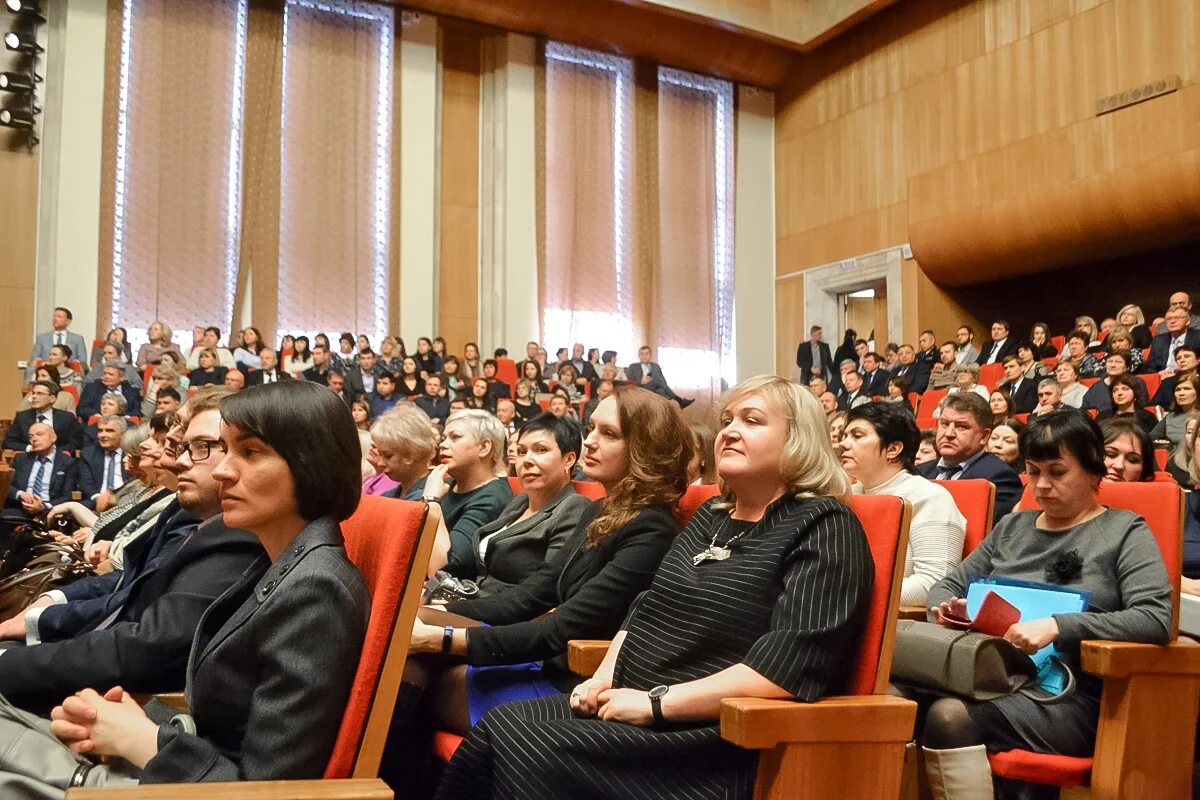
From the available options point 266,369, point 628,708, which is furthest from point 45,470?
point 628,708

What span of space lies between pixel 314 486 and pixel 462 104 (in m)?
11.1

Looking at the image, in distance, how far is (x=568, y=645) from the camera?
204cm

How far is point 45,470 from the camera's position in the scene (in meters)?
6.80

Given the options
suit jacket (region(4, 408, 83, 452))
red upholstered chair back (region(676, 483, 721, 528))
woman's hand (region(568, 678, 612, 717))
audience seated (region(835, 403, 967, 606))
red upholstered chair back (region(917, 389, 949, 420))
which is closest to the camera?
woman's hand (region(568, 678, 612, 717))

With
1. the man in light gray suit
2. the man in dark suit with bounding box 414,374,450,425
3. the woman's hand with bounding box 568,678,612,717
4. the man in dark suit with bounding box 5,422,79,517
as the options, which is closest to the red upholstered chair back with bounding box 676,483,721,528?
the woman's hand with bounding box 568,678,612,717

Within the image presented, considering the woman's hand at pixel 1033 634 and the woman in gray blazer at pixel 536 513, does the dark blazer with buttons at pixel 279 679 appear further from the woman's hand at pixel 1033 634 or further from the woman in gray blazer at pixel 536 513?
the woman's hand at pixel 1033 634

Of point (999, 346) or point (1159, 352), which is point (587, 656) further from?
point (999, 346)

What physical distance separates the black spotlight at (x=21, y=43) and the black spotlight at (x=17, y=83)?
240 mm

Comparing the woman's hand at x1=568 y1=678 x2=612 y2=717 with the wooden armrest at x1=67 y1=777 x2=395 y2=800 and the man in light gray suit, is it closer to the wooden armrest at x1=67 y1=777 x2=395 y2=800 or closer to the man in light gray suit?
the wooden armrest at x1=67 y1=777 x2=395 y2=800

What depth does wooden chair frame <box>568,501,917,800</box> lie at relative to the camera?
4.81 feet

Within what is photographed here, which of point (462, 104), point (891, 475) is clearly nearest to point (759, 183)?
point (462, 104)

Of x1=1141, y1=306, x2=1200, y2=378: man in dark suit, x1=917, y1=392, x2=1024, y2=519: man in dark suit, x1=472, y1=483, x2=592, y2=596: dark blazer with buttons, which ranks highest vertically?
x1=1141, y1=306, x2=1200, y2=378: man in dark suit

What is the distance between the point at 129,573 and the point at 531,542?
0.97m

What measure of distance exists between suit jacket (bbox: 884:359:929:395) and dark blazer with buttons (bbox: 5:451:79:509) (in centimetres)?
711
